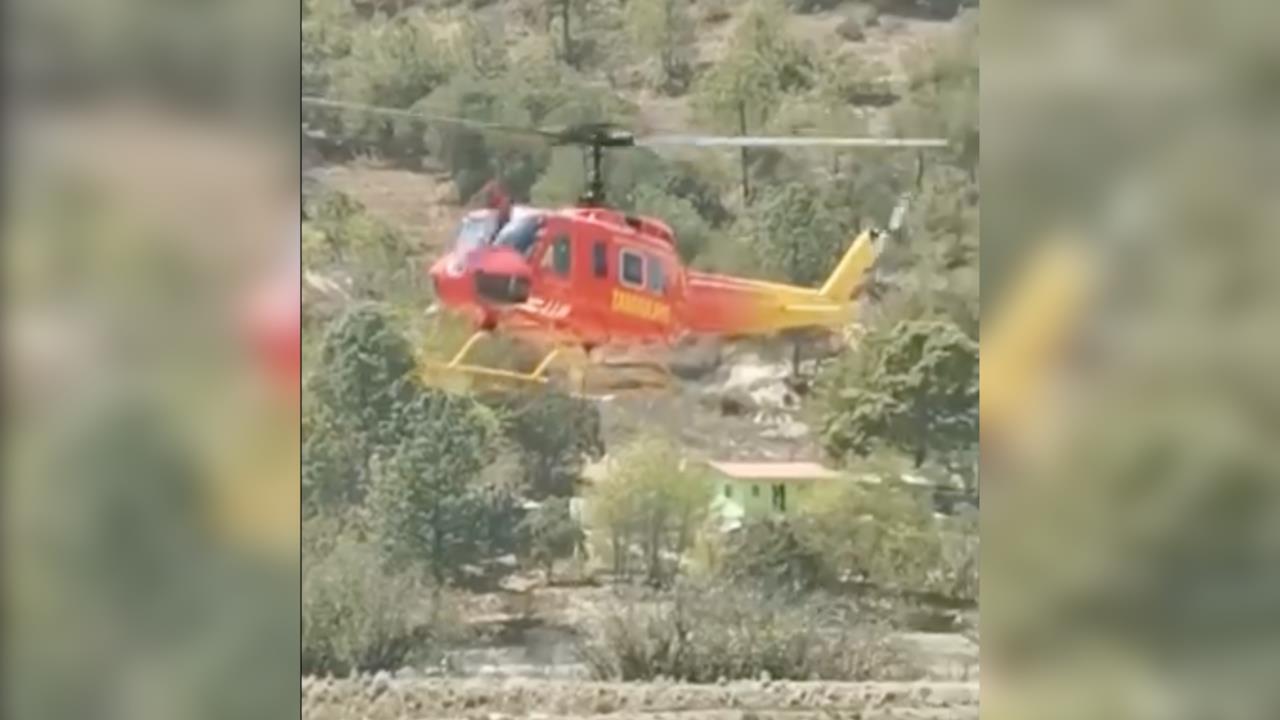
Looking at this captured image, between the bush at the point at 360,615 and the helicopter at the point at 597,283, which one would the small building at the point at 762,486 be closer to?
the helicopter at the point at 597,283

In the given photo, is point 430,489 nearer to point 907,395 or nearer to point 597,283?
point 597,283

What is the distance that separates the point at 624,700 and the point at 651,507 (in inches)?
7.7

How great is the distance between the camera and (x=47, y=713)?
4.70ft

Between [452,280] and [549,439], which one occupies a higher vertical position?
[452,280]

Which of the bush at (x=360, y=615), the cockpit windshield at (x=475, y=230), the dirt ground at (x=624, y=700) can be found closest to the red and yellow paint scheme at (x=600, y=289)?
the cockpit windshield at (x=475, y=230)

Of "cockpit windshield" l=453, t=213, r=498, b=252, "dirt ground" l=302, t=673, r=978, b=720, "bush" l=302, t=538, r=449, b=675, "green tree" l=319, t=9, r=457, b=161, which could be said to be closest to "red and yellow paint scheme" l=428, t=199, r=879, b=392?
"cockpit windshield" l=453, t=213, r=498, b=252

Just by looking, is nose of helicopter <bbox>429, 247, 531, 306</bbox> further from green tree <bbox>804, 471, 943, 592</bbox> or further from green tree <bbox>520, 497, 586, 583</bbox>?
green tree <bbox>804, 471, 943, 592</bbox>

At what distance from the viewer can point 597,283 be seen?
1.46m

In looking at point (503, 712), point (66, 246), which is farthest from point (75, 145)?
point (503, 712)

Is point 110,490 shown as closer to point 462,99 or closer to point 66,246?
point 66,246

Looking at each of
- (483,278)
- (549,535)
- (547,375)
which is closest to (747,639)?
(549,535)

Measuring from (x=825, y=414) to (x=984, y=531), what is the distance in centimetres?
20

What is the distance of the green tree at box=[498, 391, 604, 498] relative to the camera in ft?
4.78

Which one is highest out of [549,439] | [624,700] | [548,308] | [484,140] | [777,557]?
[484,140]
